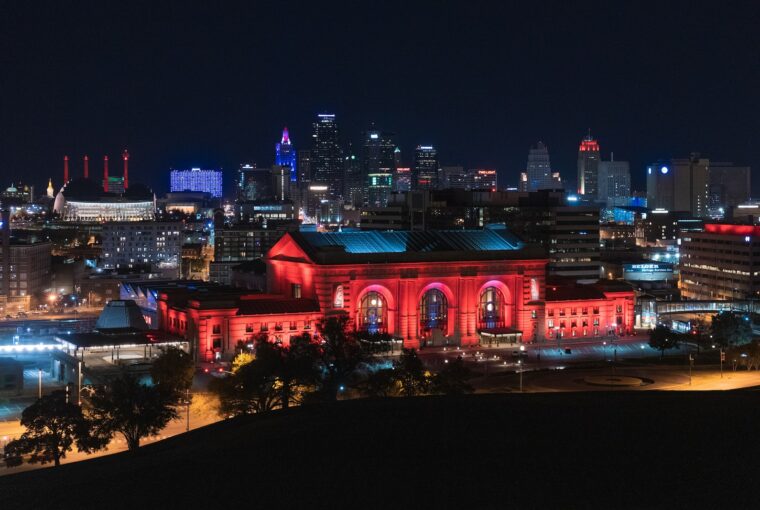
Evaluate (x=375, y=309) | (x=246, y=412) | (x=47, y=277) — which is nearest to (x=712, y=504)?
(x=246, y=412)

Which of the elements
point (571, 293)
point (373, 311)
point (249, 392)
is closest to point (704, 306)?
point (571, 293)

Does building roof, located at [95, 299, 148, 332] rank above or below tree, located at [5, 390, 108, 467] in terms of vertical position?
above

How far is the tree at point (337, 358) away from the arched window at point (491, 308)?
125ft

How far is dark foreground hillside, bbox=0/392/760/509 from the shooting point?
1495 inches

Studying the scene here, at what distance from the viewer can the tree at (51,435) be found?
2188 inches

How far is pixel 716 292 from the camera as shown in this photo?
501 feet

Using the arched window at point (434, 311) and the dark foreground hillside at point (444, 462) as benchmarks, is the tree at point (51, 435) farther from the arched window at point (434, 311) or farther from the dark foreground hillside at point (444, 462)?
the arched window at point (434, 311)

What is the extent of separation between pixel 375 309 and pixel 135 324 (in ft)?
74.4

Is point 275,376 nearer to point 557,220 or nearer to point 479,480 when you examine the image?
point 479,480

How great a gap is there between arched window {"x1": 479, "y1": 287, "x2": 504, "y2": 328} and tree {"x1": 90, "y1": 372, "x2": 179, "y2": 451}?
53.7 metres

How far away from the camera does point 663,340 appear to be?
318 ft

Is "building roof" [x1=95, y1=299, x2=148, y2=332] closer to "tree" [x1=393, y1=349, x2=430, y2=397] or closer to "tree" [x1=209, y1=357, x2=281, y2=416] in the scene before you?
"tree" [x1=209, y1=357, x2=281, y2=416]

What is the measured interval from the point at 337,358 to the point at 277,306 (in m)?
30.2

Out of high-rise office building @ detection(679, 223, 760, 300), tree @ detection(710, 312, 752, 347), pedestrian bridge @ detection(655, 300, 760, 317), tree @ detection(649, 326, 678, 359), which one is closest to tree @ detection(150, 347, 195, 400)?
tree @ detection(649, 326, 678, 359)
